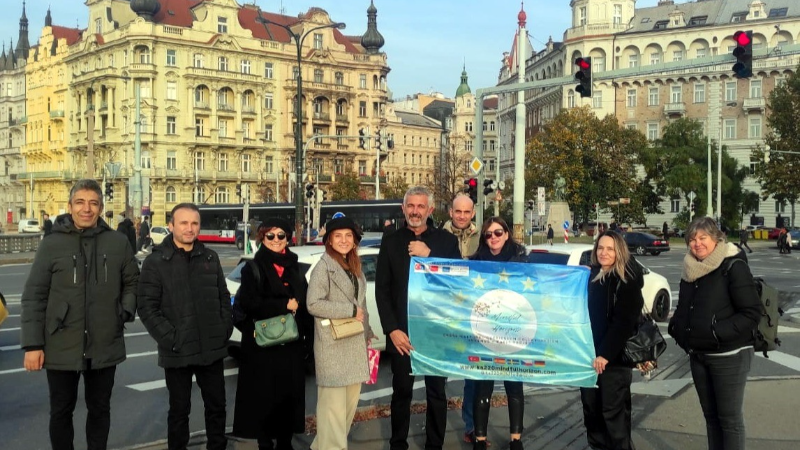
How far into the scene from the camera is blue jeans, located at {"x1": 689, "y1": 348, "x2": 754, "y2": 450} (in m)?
5.55

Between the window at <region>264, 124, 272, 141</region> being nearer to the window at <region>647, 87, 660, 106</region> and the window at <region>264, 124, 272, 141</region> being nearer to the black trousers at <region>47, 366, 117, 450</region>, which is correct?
the window at <region>647, 87, 660, 106</region>

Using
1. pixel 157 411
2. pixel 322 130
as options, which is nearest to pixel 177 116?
pixel 322 130

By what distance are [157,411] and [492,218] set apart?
13.1ft

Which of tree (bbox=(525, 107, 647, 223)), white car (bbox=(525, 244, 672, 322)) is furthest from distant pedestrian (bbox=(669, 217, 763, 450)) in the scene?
tree (bbox=(525, 107, 647, 223))

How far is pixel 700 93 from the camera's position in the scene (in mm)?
85562

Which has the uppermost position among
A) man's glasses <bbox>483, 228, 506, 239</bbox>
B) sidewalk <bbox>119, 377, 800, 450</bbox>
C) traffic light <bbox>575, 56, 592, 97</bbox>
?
traffic light <bbox>575, 56, 592, 97</bbox>

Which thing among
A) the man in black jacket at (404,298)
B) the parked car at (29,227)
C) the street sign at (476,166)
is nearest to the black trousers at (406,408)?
the man in black jacket at (404,298)

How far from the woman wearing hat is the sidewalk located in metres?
0.70

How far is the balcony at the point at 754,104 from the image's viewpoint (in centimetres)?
8139

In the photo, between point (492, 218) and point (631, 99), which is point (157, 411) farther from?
point (631, 99)

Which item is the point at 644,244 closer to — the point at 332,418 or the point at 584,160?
the point at 584,160

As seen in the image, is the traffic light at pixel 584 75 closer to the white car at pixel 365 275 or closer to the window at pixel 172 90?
the white car at pixel 365 275

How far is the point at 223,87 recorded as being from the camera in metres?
89.5

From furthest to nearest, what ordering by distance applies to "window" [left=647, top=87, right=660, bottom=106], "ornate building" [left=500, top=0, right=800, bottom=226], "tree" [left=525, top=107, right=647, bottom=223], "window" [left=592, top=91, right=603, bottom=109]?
"window" [left=592, top=91, right=603, bottom=109] → "window" [left=647, top=87, right=660, bottom=106] → "ornate building" [left=500, top=0, right=800, bottom=226] → "tree" [left=525, top=107, right=647, bottom=223]
